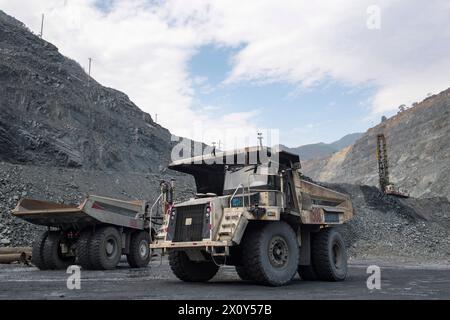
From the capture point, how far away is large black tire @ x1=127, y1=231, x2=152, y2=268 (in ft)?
52.2

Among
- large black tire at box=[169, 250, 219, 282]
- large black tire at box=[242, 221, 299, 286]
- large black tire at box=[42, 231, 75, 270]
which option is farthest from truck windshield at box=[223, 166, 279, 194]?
large black tire at box=[42, 231, 75, 270]

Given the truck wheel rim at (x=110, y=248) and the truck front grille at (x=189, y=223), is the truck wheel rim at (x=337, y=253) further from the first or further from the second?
the truck wheel rim at (x=110, y=248)

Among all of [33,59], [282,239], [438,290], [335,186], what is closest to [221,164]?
[282,239]

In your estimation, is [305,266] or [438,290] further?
[305,266]

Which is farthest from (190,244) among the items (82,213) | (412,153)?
(412,153)

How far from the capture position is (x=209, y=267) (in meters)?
10.6

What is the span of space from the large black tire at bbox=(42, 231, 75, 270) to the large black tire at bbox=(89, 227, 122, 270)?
1428mm

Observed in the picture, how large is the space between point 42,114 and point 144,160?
9.16m

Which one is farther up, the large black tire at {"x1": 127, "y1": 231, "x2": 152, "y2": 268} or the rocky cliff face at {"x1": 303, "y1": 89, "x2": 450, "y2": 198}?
the rocky cliff face at {"x1": 303, "y1": 89, "x2": 450, "y2": 198}

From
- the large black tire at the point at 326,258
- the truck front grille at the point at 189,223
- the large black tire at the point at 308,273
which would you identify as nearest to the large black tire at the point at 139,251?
the large black tire at the point at 308,273

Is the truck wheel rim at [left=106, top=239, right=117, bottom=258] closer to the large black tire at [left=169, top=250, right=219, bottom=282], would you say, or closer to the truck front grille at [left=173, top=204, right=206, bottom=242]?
the large black tire at [left=169, top=250, right=219, bottom=282]

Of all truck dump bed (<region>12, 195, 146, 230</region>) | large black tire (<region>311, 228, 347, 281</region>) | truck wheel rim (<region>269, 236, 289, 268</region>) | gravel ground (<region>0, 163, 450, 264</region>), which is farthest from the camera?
gravel ground (<region>0, 163, 450, 264</region>)
